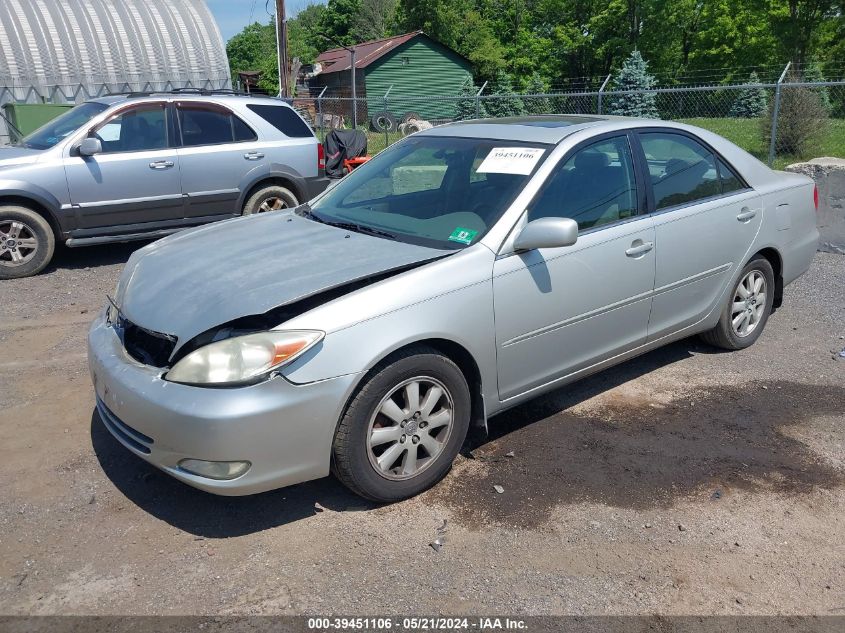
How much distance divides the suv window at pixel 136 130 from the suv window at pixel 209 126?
22 cm

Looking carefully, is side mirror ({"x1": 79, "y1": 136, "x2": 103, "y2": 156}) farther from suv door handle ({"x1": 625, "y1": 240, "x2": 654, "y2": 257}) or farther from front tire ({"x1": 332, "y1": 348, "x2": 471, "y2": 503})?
suv door handle ({"x1": 625, "y1": 240, "x2": 654, "y2": 257})

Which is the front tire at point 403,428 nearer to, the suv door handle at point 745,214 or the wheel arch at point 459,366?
the wheel arch at point 459,366

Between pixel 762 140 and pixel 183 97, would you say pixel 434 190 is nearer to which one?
pixel 183 97

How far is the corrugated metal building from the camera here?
63.7 feet

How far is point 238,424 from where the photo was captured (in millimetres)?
2996

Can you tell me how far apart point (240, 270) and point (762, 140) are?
15436 millimetres

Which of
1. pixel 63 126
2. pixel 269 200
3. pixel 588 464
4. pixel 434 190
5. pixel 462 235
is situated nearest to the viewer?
pixel 462 235

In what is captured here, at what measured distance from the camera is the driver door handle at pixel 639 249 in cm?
427

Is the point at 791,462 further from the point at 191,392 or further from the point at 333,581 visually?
the point at 191,392

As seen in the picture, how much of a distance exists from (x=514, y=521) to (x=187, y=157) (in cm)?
637

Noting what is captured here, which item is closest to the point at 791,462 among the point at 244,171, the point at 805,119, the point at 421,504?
the point at 421,504

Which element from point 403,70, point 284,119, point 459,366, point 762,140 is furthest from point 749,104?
point 459,366

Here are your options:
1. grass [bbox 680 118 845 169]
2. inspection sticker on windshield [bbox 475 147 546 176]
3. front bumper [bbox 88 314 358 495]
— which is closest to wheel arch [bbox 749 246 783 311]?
inspection sticker on windshield [bbox 475 147 546 176]

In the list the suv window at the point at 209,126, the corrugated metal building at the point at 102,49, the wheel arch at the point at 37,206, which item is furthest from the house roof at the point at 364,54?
the wheel arch at the point at 37,206
